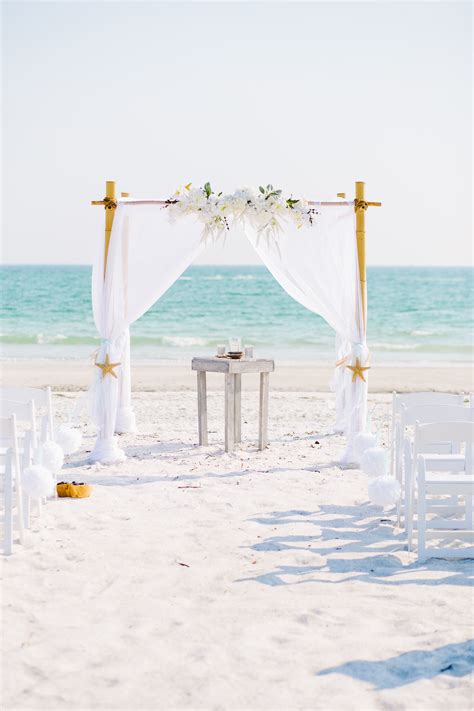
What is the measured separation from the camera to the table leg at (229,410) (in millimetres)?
8773

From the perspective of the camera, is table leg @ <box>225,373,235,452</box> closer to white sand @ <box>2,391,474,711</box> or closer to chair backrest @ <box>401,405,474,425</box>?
white sand @ <box>2,391,474,711</box>

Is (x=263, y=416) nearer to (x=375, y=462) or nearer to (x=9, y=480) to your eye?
(x=375, y=462)

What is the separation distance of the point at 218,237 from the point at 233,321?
95.3 ft

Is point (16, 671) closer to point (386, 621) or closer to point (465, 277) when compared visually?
point (386, 621)

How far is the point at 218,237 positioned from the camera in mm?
8523

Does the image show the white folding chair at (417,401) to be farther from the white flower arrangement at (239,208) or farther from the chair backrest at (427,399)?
the white flower arrangement at (239,208)

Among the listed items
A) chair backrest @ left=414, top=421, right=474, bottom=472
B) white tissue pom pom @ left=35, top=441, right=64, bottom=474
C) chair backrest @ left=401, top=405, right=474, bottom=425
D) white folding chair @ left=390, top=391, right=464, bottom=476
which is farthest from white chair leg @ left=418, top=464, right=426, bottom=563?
white tissue pom pom @ left=35, top=441, right=64, bottom=474

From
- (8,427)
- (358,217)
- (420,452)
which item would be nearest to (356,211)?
(358,217)

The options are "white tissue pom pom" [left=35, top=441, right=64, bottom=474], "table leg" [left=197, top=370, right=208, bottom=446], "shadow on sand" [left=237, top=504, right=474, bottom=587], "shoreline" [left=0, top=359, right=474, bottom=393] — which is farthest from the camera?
"shoreline" [left=0, top=359, right=474, bottom=393]

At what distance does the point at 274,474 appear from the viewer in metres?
8.00

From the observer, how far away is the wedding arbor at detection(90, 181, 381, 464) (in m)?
8.41

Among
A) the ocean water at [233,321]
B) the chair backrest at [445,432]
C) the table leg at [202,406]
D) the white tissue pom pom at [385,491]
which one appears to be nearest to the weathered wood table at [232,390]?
the table leg at [202,406]

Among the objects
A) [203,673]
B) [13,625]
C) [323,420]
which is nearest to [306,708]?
[203,673]

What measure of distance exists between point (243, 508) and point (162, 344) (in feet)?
67.9
